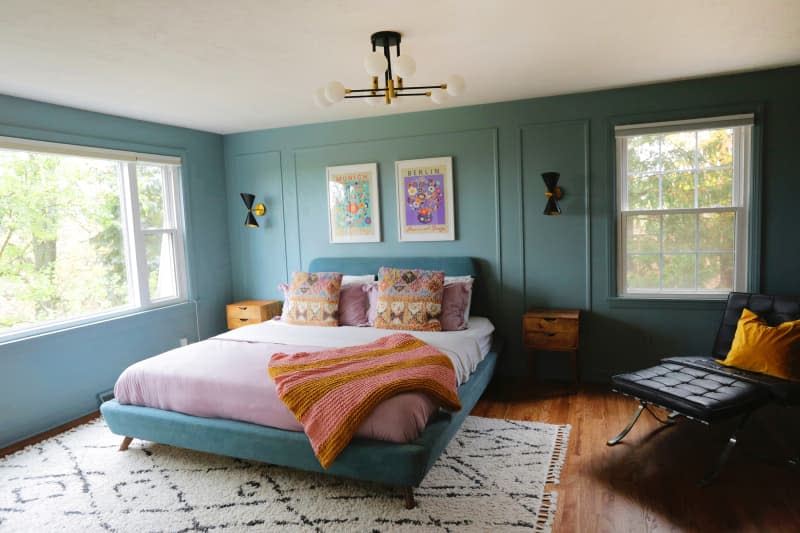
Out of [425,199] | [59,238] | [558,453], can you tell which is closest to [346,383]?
[558,453]

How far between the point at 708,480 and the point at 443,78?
285 centimetres

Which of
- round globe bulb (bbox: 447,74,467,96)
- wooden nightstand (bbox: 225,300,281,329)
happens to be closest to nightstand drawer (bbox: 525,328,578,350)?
round globe bulb (bbox: 447,74,467,96)

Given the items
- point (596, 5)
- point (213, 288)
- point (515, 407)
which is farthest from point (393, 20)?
point (213, 288)

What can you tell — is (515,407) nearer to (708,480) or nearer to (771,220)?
(708,480)

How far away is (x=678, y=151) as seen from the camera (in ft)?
13.0

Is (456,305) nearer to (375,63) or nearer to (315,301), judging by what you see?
(315,301)

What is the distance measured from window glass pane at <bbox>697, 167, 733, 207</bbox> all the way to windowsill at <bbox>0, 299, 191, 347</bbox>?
461cm

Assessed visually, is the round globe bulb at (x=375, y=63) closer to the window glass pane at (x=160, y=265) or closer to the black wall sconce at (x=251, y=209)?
the black wall sconce at (x=251, y=209)

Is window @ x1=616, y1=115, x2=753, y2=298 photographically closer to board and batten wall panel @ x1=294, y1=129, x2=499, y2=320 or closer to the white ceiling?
the white ceiling

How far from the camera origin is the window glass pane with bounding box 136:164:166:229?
4617 mm

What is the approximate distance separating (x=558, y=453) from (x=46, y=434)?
3507 mm

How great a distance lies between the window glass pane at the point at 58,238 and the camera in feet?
12.1

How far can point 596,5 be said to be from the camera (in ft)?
7.86

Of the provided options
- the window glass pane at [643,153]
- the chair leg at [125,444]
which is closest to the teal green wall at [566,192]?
the window glass pane at [643,153]
